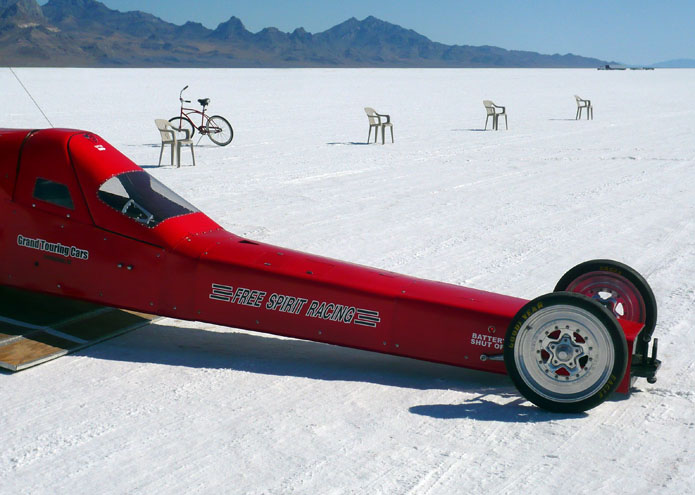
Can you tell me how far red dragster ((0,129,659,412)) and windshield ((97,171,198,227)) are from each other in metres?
0.01

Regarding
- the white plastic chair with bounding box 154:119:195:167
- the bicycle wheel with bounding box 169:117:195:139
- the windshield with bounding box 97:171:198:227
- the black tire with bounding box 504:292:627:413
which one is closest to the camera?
the black tire with bounding box 504:292:627:413

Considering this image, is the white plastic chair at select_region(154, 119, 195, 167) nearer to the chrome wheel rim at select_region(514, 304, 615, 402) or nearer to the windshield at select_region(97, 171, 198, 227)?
the windshield at select_region(97, 171, 198, 227)

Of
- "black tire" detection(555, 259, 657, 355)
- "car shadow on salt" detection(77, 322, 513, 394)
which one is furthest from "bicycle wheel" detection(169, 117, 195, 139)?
"black tire" detection(555, 259, 657, 355)

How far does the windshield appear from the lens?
248 inches

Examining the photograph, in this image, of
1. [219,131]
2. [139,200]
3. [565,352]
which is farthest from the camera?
[219,131]

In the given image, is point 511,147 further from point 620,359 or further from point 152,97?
point 152,97

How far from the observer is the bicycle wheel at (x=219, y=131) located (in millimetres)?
21672

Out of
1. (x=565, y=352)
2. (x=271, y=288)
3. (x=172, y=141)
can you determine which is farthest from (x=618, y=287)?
(x=172, y=141)

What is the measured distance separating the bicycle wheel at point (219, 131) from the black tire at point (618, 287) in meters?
16.5

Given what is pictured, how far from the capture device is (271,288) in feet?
19.1

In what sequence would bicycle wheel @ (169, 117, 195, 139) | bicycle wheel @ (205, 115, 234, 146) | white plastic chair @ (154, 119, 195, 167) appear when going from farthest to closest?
bicycle wheel @ (169, 117, 195, 139)
bicycle wheel @ (205, 115, 234, 146)
white plastic chair @ (154, 119, 195, 167)

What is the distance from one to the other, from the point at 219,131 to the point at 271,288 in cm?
1650

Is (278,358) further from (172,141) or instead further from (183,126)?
(183,126)

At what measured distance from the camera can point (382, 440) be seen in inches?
191
